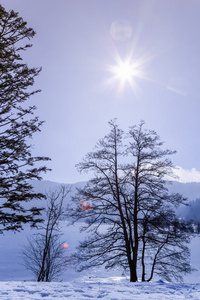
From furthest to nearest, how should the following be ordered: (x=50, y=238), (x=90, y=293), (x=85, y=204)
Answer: (x=50, y=238) → (x=85, y=204) → (x=90, y=293)

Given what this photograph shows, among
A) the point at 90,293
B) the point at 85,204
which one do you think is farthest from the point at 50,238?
the point at 90,293

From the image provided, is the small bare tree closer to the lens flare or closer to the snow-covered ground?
the lens flare

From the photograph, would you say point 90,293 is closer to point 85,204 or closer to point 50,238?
point 85,204

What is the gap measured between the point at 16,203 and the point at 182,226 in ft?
25.3

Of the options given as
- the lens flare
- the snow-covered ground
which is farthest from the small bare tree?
the snow-covered ground

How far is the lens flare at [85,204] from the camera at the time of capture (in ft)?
36.7

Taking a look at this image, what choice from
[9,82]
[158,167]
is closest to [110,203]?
[158,167]

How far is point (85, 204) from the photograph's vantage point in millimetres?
11391

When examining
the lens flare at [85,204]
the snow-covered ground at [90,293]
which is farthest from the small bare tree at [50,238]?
the snow-covered ground at [90,293]

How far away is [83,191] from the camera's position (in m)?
11.4

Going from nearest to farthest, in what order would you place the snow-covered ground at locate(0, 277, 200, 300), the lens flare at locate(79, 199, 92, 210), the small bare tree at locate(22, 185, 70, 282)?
the snow-covered ground at locate(0, 277, 200, 300)
the lens flare at locate(79, 199, 92, 210)
the small bare tree at locate(22, 185, 70, 282)

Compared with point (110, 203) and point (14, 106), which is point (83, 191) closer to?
point (110, 203)

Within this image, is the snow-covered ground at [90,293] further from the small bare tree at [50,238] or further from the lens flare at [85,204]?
the lens flare at [85,204]

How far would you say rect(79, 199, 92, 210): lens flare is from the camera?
11.2 m
